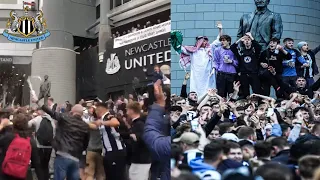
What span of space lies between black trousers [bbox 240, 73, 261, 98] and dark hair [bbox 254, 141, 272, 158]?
7.51 feet

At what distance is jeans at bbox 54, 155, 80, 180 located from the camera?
1.44m

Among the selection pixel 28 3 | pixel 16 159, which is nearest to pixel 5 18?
pixel 28 3

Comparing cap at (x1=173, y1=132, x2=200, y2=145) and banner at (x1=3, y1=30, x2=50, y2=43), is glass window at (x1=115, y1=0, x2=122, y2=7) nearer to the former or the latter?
banner at (x1=3, y1=30, x2=50, y2=43)

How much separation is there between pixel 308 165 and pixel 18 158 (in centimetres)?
94

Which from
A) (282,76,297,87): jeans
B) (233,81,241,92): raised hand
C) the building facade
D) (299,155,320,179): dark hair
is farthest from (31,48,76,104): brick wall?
(282,76,297,87): jeans

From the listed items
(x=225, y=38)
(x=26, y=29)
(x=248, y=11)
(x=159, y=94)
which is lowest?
(x=159, y=94)

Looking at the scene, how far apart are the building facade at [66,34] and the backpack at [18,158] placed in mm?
202

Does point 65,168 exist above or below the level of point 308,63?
below

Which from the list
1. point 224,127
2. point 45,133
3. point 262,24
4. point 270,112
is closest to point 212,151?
point 45,133

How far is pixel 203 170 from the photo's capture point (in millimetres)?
1178

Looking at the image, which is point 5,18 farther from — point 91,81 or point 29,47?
point 91,81

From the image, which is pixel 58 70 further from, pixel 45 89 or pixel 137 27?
pixel 137 27

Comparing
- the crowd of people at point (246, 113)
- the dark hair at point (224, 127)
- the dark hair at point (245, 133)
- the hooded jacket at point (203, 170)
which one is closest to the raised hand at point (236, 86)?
the crowd of people at point (246, 113)

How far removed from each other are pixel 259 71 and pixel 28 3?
3096 mm
